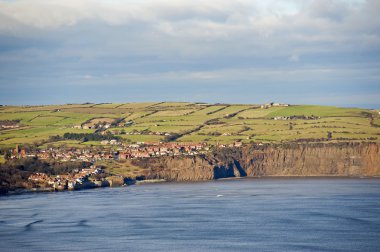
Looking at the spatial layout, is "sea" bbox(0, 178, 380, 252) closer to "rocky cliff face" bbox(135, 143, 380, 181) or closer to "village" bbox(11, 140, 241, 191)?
"village" bbox(11, 140, 241, 191)

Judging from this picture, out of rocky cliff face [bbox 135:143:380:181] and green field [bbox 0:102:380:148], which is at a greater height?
green field [bbox 0:102:380:148]

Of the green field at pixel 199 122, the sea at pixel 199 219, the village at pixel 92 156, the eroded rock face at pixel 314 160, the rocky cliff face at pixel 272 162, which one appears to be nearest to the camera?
the sea at pixel 199 219

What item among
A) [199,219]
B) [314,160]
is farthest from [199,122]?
[199,219]

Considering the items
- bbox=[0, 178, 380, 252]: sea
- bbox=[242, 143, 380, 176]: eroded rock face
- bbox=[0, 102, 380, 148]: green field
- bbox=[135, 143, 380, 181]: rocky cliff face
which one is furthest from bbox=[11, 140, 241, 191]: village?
bbox=[0, 178, 380, 252]: sea

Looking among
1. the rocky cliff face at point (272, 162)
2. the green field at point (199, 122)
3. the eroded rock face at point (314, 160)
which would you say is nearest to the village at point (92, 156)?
the rocky cliff face at point (272, 162)

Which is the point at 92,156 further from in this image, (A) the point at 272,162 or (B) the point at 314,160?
(B) the point at 314,160

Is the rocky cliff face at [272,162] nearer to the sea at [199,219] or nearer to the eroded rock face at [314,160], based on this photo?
the eroded rock face at [314,160]

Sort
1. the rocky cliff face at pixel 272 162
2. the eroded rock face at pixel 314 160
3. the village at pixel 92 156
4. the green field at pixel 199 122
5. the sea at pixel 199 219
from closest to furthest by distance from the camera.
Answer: the sea at pixel 199 219 → the village at pixel 92 156 → the eroded rock face at pixel 314 160 → the rocky cliff face at pixel 272 162 → the green field at pixel 199 122
